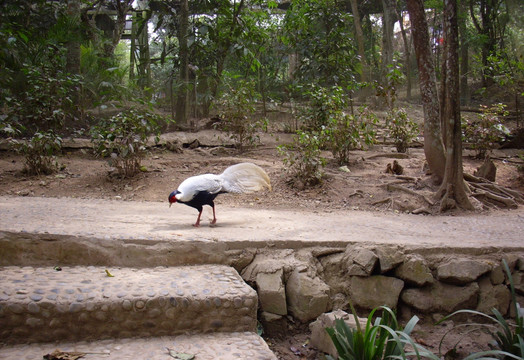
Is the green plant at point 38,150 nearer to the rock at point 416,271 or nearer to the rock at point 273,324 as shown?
the rock at point 273,324

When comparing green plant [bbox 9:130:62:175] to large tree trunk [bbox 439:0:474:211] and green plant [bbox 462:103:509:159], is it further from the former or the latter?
green plant [bbox 462:103:509:159]

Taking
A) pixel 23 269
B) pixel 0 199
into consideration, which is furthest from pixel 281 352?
pixel 0 199

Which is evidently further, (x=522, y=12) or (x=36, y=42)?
(x=522, y=12)

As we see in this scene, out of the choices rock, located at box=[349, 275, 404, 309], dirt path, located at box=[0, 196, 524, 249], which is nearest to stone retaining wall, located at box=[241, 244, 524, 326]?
rock, located at box=[349, 275, 404, 309]

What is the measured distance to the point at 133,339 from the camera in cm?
294

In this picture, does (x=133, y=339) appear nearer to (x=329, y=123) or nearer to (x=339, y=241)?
(x=339, y=241)

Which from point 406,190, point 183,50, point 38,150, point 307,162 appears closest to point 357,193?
point 406,190

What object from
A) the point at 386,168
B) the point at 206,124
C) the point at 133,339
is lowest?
the point at 133,339

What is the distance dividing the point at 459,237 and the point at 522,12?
13310 mm

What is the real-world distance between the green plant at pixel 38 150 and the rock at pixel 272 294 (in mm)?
4308

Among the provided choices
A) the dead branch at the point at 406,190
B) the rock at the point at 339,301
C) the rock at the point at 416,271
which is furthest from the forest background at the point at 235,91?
the rock at the point at 339,301

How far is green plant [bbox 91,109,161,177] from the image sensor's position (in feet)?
21.2

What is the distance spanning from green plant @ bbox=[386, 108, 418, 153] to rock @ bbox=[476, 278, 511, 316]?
4.68 m

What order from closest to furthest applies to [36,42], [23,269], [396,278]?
[23,269], [396,278], [36,42]
